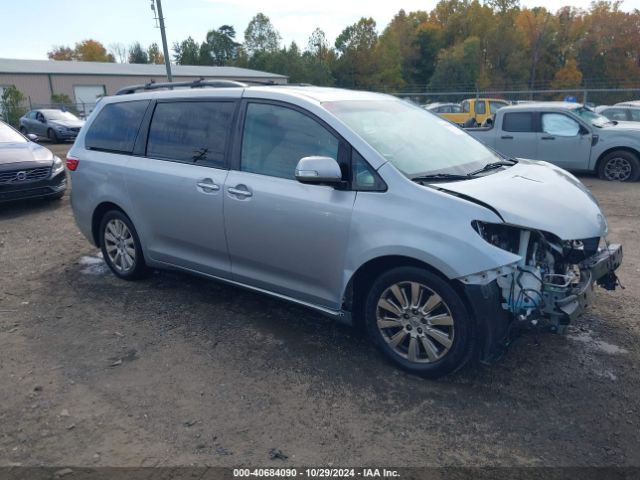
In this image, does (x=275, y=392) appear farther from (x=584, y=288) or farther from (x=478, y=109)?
(x=478, y=109)

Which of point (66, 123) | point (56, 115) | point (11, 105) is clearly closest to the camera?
point (66, 123)

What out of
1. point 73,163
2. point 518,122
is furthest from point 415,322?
point 518,122

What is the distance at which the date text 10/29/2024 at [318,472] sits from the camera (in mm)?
2689

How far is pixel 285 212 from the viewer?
384cm

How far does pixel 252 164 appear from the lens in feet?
13.5

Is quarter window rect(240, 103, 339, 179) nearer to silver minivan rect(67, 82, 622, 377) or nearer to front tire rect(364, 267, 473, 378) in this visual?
silver minivan rect(67, 82, 622, 377)

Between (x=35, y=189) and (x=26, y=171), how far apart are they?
0.32m

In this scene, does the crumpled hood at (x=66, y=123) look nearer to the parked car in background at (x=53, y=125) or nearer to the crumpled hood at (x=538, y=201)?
the parked car in background at (x=53, y=125)

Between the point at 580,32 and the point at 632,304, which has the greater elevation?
the point at 580,32

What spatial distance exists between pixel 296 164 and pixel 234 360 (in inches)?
59.1

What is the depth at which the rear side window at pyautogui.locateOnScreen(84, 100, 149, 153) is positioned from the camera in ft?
16.6

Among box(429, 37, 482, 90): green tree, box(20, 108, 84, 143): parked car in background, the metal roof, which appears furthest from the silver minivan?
box(429, 37, 482, 90): green tree

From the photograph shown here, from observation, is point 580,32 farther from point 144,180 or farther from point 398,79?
point 144,180

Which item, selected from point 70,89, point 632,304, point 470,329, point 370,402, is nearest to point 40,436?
point 370,402
